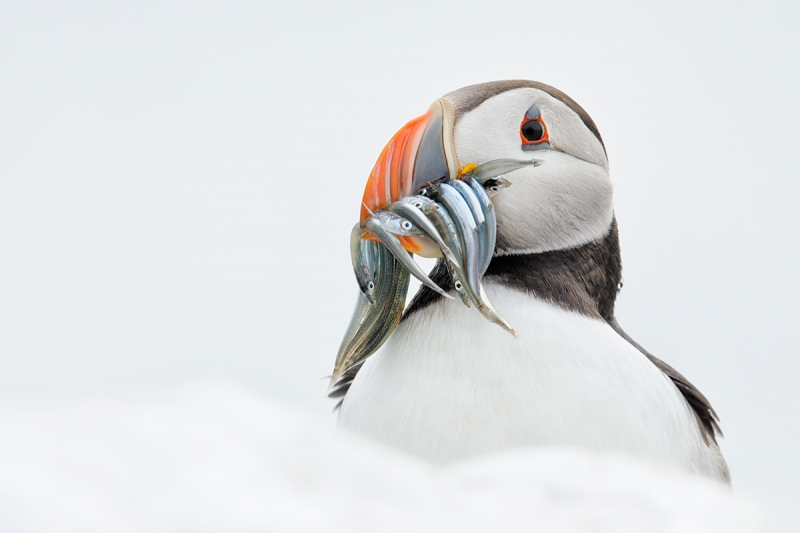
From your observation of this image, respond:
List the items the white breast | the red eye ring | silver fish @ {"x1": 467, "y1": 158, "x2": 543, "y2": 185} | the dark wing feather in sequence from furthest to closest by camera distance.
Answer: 1. the dark wing feather
2. the red eye ring
3. silver fish @ {"x1": 467, "y1": 158, "x2": 543, "y2": 185}
4. the white breast

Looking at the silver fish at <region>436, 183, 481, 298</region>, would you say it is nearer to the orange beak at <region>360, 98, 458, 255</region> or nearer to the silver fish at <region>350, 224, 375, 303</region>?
the orange beak at <region>360, 98, 458, 255</region>

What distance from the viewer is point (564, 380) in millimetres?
2244

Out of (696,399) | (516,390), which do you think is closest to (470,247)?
(516,390)

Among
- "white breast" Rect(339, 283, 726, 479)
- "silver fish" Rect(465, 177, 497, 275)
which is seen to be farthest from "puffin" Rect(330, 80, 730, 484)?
"silver fish" Rect(465, 177, 497, 275)

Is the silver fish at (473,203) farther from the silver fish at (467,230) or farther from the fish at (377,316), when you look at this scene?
the fish at (377,316)

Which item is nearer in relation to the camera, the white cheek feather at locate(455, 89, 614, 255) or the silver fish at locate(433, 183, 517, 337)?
the silver fish at locate(433, 183, 517, 337)

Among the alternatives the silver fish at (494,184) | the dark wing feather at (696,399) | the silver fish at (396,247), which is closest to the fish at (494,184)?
the silver fish at (494,184)

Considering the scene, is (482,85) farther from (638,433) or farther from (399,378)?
(638,433)

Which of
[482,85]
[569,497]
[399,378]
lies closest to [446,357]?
[399,378]

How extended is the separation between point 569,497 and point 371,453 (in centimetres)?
18

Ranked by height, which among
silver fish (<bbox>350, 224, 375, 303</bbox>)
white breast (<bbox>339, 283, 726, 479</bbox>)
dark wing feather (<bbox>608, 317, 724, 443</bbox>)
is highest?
silver fish (<bbox>350, 224, 375, 303</bbox>)

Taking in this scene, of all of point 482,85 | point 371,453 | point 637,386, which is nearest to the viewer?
point 371,453

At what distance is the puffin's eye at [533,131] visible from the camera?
2.43 metres

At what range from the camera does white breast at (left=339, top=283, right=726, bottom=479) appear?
2.18 metres
